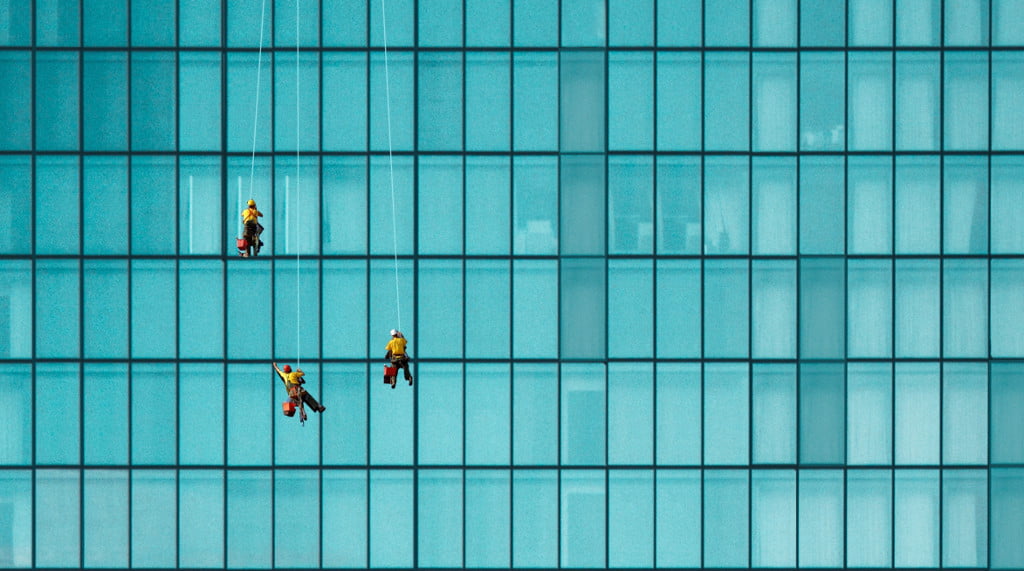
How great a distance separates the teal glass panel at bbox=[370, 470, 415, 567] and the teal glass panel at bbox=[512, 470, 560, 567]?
229cm

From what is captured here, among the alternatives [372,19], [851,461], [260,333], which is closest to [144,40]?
[372,19]


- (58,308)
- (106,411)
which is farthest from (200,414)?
(58,308)

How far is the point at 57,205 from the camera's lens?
19.8 meters

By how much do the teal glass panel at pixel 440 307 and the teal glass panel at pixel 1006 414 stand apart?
11464 millimetres

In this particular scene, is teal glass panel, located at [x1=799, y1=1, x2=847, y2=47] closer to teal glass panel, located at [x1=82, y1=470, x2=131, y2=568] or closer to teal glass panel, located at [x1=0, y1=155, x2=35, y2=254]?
teal glass panel, located at [x1=0, y1=155, x2=35, y2=254]

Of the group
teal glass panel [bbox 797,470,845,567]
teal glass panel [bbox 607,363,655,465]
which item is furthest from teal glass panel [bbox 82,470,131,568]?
teal glass panel [bbox 797,470,845,567]

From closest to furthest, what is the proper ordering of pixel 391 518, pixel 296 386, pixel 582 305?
1. pixel 296 386
2. pixel 582 305
3. pixel 391 518

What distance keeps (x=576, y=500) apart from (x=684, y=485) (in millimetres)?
2349

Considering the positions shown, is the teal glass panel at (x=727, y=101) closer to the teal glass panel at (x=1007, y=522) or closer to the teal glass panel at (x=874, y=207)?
the teal glass panel at (x=874, y=207)

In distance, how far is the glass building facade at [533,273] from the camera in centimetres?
1962

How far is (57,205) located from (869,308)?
694 inches

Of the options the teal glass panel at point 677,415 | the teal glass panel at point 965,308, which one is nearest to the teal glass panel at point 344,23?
the teal glass panel at point 677,415

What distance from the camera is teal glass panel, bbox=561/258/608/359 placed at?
64.2ft

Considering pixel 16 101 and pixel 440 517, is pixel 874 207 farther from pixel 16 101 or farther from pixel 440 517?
pixel 16 101
